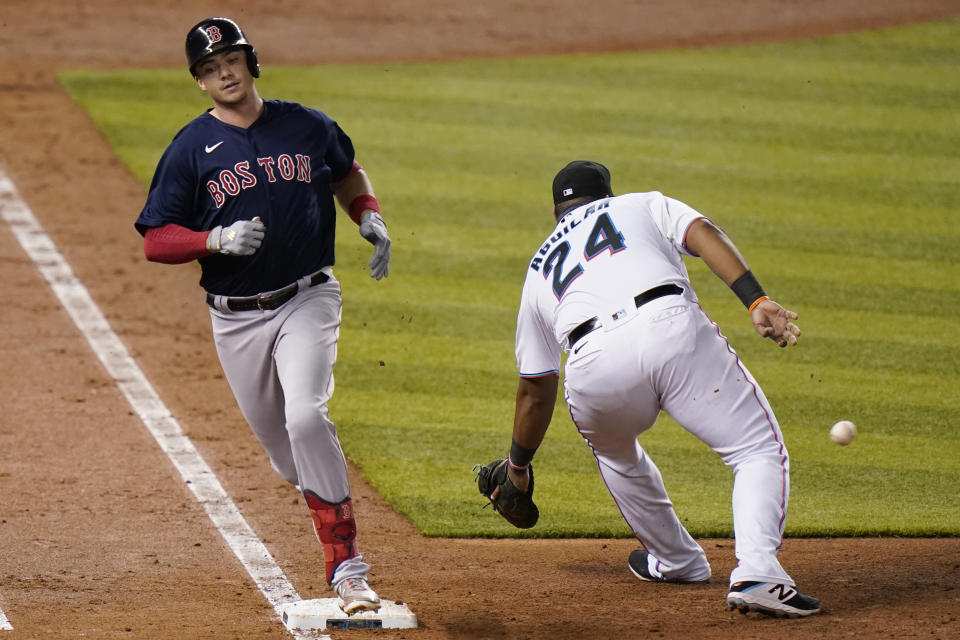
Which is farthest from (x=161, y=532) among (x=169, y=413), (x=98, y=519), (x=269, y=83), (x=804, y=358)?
(x=269, y=83)

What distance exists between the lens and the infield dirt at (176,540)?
4.16 metres

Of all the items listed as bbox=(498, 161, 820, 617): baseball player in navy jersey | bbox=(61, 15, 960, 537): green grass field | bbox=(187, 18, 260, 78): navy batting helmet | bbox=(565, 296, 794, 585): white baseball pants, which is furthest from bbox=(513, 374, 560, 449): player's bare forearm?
bbox=(187, 18, 260, 78): navy batting helmet

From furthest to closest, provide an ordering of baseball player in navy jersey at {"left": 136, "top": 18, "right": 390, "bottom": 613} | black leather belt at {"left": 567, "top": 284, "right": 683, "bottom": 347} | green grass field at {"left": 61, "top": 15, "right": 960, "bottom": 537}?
green grass field at {"left": 61, "top": 15, "right": 960, "bottom": 537}
baseball player in navy jersey at {"left": 136, "top": 18, "right": 390, "bottom": 613}
black leather belt at {"left": 567, "top": 284, "right": 683, "bottom": 347}

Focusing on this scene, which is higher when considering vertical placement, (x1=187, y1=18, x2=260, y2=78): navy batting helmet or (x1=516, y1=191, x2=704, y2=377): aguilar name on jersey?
(x1=187, y1=18, x2=260, y2=78): navy batting helmet

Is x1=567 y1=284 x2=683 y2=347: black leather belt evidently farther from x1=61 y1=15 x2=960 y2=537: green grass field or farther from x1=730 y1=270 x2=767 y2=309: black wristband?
x1=61 y1=15 x2=960 y2=537: green grass field

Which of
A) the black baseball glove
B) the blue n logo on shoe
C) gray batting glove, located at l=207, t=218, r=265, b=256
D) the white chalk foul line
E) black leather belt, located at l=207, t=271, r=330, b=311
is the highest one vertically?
gray batting glove, located at l=207, t=218, r=265, b=256

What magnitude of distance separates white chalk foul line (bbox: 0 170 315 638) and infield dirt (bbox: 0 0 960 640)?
0.20 ft

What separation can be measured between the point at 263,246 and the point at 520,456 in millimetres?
1227

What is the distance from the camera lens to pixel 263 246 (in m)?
4.36

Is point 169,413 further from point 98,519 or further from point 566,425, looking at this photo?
point 566,425

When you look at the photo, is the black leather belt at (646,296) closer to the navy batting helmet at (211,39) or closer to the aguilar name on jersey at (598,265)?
the aguilar name on jersey at (598,265)

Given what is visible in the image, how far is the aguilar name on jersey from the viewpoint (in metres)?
4.16

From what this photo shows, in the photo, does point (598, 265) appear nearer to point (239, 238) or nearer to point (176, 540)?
point (239, 238)

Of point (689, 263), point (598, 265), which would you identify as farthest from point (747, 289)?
point (689, 263)
